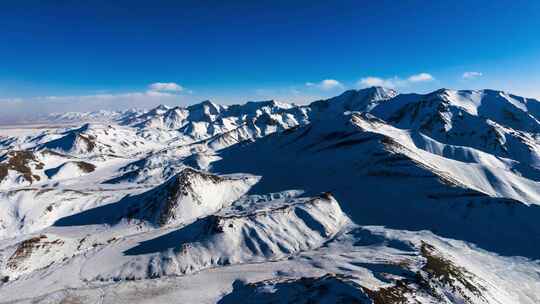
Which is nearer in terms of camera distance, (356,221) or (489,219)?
(489,219)

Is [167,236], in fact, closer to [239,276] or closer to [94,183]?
[239,276]

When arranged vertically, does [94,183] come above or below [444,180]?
below

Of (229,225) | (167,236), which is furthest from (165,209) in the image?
(229,225)

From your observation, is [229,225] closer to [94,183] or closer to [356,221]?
[356,221]

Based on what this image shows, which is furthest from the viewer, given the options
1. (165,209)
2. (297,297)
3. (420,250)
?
(165,209)

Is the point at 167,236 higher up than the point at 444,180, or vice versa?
the point at 444,180

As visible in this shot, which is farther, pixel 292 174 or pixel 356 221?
pixel 292 174

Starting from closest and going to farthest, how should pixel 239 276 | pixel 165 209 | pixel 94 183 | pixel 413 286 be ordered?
1. pixel 413 286
2. pixel 239 276
3. pixel 165 209
4. pixel 94 183

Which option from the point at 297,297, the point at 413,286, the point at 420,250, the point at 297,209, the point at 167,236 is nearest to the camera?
the point at 297,297

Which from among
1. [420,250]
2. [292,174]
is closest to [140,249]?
[420,250]
